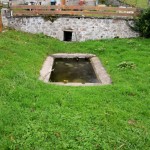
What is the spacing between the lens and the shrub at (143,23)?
2066 cm

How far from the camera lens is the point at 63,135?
27.8 ft

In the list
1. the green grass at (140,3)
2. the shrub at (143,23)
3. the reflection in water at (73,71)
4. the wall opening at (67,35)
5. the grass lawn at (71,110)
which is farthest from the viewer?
the green grass at (140,3)

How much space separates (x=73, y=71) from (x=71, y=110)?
608cm

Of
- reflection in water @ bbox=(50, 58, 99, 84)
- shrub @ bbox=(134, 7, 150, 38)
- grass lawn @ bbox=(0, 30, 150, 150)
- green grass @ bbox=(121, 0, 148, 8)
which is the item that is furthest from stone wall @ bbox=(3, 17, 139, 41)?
grass lawn @ bbox=(0, 30, 150, 150)

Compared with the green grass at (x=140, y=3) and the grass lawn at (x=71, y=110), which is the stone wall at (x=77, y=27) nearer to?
the green grass at (x=140, y=3)

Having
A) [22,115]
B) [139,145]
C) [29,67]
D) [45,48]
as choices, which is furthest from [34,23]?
[139,145]

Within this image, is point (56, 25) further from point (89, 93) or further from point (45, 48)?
point (89, 93)

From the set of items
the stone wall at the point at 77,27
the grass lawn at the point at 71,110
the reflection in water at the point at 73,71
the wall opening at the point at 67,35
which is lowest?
the reflection in water at the point at 73,71

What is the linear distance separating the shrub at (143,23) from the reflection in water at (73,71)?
5630 mm

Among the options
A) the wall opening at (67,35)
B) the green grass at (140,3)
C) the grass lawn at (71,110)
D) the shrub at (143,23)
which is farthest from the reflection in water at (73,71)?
the green grass at (140,3)

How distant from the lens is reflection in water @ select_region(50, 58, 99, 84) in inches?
568

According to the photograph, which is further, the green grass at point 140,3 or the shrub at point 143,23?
the green grass at point 140,3

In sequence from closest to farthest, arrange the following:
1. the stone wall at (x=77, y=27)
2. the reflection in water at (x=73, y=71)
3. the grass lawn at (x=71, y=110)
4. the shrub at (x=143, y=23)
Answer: the grass lawn at (x=71, y=110), the reflection in water at (x=73, y=71), the shrub at (x=143, y=23), the stone wall at (x=77, y=27)

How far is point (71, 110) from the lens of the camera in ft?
32.4
